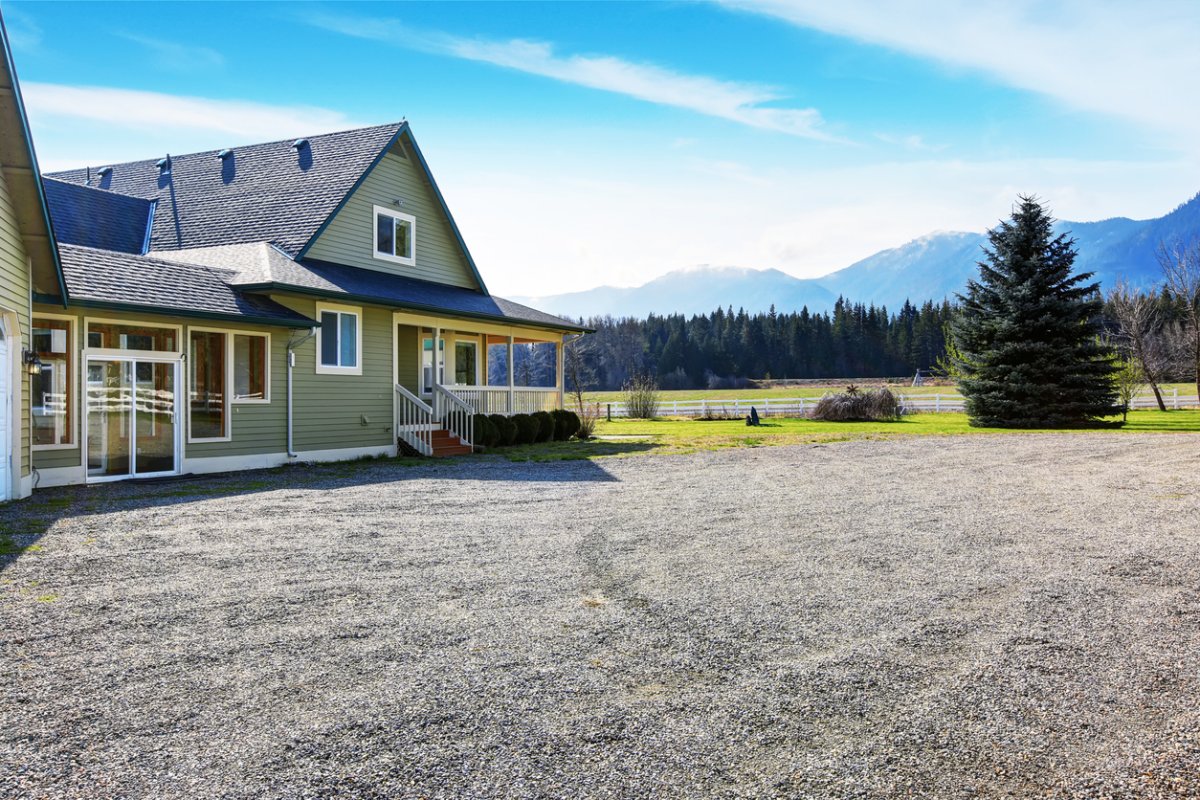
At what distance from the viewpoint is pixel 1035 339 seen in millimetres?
24844

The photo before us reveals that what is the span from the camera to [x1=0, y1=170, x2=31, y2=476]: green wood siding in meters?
9.59

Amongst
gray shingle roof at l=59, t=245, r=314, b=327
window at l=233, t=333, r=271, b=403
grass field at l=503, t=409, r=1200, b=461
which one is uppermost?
gray shingle roof at l=59, t=245, r=314, b=327

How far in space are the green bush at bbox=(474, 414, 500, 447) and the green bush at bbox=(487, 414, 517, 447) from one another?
0.59ft

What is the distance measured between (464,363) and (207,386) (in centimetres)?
869

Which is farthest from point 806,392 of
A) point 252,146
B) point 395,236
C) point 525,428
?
point 252,146

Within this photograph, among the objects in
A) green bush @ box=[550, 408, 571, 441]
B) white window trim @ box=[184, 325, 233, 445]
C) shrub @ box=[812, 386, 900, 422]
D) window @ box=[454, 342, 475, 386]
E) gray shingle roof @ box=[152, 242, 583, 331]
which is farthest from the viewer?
shrub @ box=[812, 386, 900, 422]

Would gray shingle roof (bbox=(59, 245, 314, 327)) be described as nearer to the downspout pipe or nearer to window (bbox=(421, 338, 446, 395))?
the downspout pipe

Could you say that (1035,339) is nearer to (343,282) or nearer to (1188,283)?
(1188,283)

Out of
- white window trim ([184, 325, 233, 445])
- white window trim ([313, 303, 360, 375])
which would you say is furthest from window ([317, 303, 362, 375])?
white window trim ([184, 325, 233, 445])

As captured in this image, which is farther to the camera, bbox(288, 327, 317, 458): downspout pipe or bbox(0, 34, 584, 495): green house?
bbox(288, 327, 317, 458): downspout pipe

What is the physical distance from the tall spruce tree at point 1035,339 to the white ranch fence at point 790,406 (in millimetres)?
7315

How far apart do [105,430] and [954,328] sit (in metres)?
24.1

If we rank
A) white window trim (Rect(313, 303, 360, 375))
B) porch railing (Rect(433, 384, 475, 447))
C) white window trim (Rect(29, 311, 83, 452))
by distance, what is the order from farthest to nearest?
porch railing (Rect(433, 384, 475, 447))
white window trim (Rect(313, 303, 360, 375))
white window trim (Rect(29, 311, 83, 452))

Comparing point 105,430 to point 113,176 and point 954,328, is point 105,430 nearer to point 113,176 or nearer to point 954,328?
point 113,176
